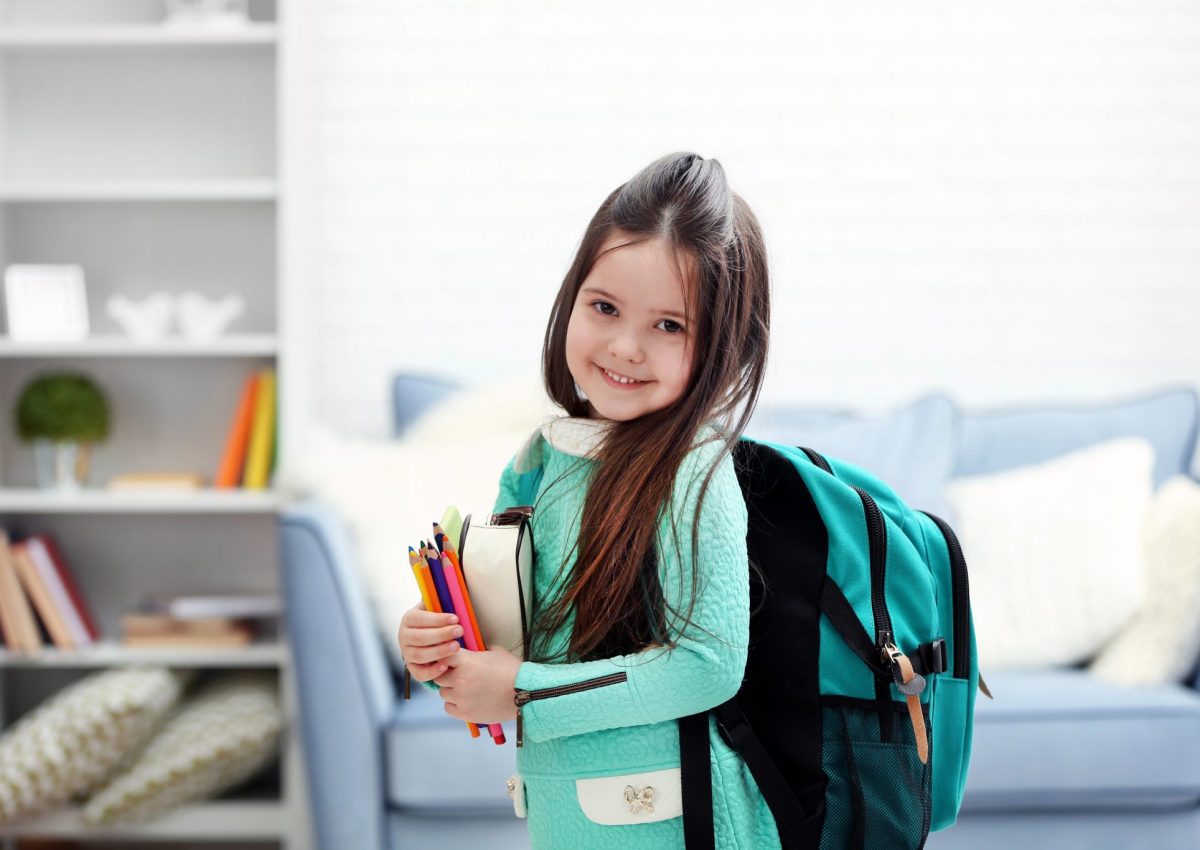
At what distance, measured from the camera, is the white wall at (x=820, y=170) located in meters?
2.80

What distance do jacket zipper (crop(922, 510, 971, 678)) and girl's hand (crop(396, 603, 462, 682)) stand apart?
0.46 metres

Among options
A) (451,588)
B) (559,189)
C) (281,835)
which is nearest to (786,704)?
(451,588)

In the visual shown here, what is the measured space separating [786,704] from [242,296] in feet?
7.16

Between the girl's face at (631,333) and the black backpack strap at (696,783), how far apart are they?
28 cm

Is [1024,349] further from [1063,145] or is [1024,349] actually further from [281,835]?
[281,835]

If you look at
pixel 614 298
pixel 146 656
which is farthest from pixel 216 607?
pixel 614 298

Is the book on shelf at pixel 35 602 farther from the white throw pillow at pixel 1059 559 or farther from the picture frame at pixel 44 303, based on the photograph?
the white throw pillow at pixel 1059 559

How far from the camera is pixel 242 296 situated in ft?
9.27

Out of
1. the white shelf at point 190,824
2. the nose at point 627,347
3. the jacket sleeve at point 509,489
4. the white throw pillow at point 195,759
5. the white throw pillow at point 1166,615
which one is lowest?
the white shelf at point 190,824

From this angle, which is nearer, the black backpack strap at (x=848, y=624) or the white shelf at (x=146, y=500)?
the black backpack strap at (x=848, y=624)

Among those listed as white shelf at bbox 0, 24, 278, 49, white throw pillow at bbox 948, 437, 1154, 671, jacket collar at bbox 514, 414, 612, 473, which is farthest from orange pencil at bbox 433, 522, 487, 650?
white shelf at bbox 0, 24, 278, 49

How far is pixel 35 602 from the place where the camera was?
2.53 metres

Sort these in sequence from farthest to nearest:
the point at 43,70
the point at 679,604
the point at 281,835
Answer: the point at 43,70, the point at 281,835, the point at 679,604

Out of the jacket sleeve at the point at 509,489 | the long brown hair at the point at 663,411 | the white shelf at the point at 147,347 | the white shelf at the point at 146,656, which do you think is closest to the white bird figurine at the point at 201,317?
the white shelf at the point at 147,347
